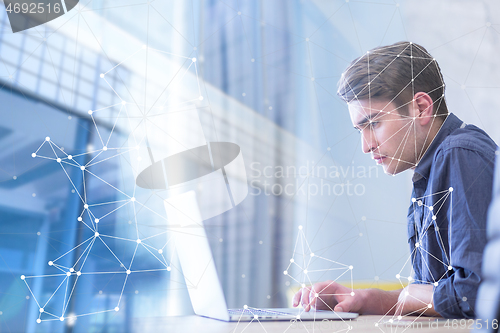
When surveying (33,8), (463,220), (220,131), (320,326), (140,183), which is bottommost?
(320,326)

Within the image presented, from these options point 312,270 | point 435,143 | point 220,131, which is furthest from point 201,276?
point 435,143

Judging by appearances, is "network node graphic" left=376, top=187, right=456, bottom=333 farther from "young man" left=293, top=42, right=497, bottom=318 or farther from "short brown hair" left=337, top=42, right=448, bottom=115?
"short brown hair" left=337, top=42, right=448, bottom=115

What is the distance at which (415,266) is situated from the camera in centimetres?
80

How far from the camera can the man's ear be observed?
823 millimetres

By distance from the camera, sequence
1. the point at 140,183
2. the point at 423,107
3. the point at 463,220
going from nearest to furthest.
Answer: the point at 463,220 → the point at 423,107 → the point at 140,183

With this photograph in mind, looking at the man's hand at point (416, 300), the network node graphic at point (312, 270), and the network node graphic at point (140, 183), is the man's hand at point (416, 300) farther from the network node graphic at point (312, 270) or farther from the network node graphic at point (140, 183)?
the network node graphic at point (140, 183)

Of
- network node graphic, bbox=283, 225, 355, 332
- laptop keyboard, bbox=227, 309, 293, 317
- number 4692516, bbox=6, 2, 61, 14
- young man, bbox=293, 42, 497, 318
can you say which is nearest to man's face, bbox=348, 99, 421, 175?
young man, bbox=293, 42, 497, 318

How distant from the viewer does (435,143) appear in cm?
80

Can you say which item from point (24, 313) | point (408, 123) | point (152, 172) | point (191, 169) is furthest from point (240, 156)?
point (24, 313)

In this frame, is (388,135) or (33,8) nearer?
(388,135)

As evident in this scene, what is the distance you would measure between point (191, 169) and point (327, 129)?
1.23 feet

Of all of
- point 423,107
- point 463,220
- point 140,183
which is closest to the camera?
point 463,220

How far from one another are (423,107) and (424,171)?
148 mm

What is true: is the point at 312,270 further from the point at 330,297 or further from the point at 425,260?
the point at 425,260
